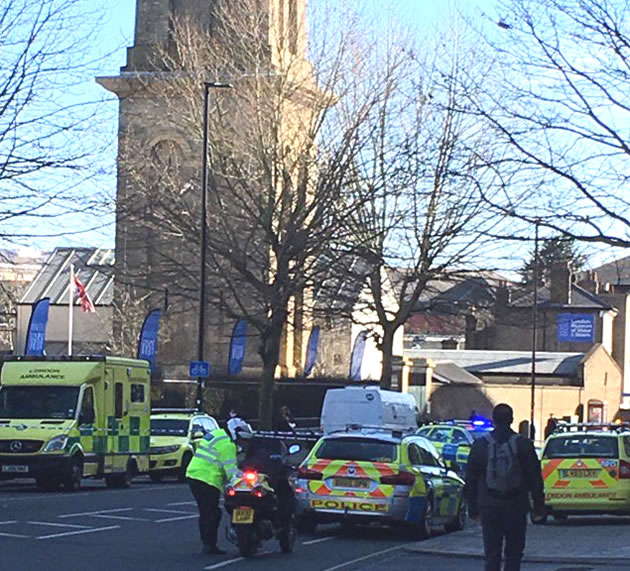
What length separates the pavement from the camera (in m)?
16.4

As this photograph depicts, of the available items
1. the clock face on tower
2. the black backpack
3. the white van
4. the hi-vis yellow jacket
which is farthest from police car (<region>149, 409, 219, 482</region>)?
Answer: the black backpack

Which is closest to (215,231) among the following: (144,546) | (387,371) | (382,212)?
(382,212)

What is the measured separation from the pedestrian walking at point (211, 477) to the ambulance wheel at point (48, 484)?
36.6 feet

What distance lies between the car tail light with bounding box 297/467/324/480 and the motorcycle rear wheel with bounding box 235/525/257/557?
291 centimetres

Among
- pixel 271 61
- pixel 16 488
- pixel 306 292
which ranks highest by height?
pixel 271 61

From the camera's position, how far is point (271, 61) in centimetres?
4453

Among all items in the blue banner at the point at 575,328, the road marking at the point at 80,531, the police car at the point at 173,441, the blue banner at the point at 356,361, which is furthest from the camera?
the blue banner at the point at 575,328

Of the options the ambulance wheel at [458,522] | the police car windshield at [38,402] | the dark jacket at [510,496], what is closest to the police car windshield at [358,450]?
the ambulance wheel at [458,522]

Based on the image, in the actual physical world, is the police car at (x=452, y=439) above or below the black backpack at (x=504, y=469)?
below

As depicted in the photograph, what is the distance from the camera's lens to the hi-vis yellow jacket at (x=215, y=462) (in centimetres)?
1652

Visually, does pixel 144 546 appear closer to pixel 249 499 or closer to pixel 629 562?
pixel 249 499

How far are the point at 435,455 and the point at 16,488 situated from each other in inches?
426

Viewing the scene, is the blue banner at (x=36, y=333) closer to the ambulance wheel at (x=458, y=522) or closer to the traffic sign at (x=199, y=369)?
the traffic sign at (x=199, y=369)

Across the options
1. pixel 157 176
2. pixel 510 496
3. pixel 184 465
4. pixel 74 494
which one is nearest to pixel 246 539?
pixel 510 496
